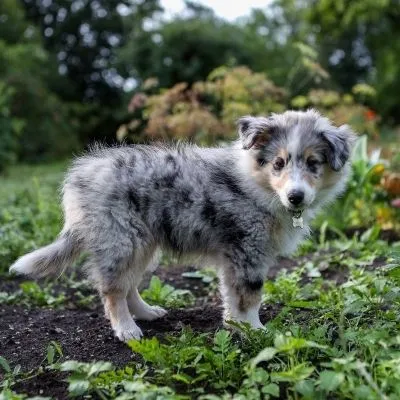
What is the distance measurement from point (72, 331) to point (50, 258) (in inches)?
22.8

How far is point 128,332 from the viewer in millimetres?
4449

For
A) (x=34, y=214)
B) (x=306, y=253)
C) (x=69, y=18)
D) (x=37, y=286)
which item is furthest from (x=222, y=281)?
(x=69, y=18)

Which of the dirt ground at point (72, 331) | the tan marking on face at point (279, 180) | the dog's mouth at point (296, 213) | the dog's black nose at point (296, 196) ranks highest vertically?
the tan marking on face at point (279, 180)

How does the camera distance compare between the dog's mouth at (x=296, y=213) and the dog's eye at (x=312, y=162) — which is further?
the dog's mouth at (x=296, y=213)

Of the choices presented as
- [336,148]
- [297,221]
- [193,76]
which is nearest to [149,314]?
[297,221]

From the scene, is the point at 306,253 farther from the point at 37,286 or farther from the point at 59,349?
the point at 59,349

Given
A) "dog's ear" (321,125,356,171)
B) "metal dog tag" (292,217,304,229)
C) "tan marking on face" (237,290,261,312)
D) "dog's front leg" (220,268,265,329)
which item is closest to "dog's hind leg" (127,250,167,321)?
"dog's front leg" (220,268,265,329)

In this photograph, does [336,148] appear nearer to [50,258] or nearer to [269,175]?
[269,175]

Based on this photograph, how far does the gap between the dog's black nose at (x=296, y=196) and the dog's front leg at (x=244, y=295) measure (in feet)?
1.95

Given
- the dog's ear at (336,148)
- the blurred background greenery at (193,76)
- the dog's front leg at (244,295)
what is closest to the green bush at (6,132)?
the blurred background greenery at (193,76)

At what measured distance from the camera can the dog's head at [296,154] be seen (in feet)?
13.8

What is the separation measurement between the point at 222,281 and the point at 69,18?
976 inches

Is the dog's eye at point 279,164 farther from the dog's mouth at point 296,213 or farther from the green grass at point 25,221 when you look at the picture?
the green grass at point 25,221

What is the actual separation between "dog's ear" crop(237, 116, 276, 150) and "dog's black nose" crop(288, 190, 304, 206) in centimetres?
48
